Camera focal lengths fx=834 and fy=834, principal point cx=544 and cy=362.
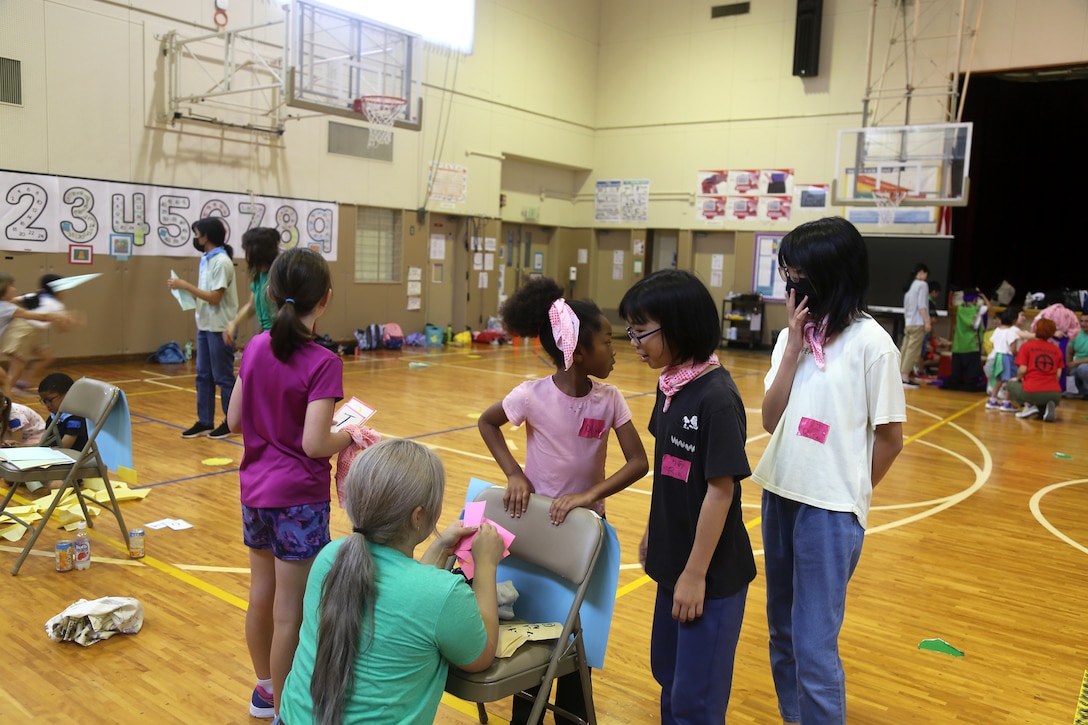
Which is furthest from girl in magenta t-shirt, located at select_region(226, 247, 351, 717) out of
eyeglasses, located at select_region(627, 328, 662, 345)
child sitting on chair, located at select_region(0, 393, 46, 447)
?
child sitting on chair, located at select_region(0, 393, 46, 447)

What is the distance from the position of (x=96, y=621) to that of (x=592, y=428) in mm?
2201

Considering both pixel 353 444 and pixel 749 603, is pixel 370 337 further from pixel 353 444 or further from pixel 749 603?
pixel 353 444

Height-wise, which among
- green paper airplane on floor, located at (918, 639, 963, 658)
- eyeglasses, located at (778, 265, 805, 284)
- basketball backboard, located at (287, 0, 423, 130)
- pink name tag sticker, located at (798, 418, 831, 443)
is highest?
basketball backboard, located at (287, 0, 423, 130)

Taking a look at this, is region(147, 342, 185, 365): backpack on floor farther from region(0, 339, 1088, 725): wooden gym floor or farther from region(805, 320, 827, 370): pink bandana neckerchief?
region(805, 320, 827, 370): pink bandana neckerchief

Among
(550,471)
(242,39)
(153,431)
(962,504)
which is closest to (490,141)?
(242,39)

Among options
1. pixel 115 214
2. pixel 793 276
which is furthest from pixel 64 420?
pixel 115 214

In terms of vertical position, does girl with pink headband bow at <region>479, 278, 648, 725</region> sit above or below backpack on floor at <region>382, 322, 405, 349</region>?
above

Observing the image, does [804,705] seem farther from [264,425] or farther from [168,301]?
[168,301]

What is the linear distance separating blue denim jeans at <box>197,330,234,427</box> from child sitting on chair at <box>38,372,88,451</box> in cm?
143

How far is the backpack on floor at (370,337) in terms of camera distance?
13430mm

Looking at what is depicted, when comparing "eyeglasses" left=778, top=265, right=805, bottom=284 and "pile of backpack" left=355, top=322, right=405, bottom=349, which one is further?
"pile of backpack" left=355, top=322, right=405, bottom=349

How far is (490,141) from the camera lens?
15.4 meters

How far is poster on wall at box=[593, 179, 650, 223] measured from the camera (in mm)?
17109

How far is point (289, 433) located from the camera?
2498 mm
